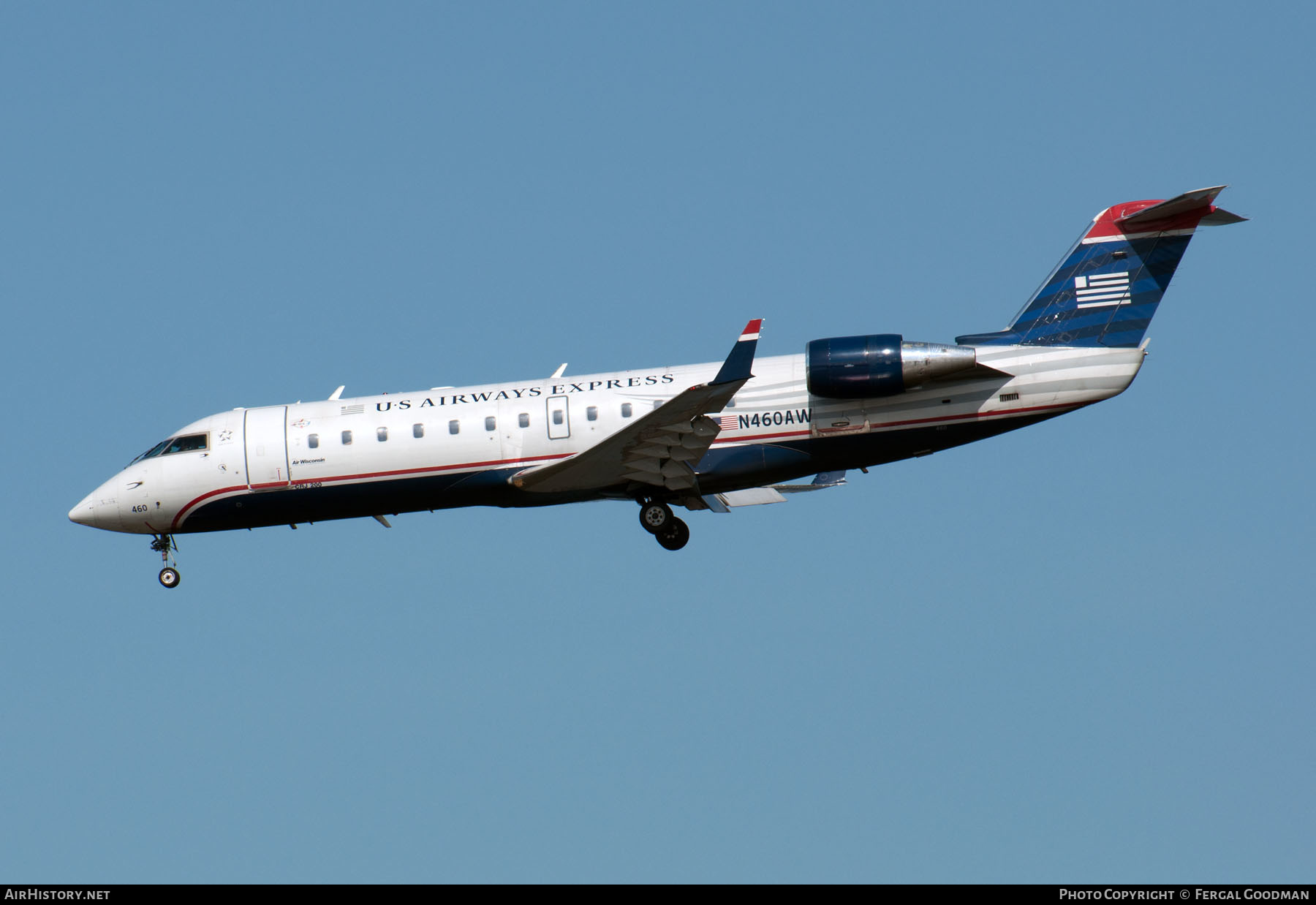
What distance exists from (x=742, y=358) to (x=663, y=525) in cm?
472

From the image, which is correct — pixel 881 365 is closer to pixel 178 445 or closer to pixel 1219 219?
pixel 1219 219

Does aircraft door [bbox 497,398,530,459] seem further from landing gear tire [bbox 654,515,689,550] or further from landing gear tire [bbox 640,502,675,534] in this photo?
landing gear tire [bbox 654,515,689,550]

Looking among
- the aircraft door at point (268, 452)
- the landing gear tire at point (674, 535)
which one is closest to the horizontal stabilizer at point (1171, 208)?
the landing gear tire at point (674, 535)

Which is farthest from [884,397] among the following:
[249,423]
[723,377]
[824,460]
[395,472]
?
[249,423]

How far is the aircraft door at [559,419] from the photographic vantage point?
3003 cm

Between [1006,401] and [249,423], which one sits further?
[249,423]

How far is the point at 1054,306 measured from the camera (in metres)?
29.8

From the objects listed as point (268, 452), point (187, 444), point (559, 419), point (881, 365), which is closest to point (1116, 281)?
point (881, 365)

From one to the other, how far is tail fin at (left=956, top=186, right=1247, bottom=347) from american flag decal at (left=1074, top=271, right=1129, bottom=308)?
13mm

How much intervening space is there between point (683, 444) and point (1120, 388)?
771cm

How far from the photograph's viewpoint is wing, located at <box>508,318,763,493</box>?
1070 inches

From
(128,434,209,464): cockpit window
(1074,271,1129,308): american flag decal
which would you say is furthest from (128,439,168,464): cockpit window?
(1074,271,1129,308): american flag decal
